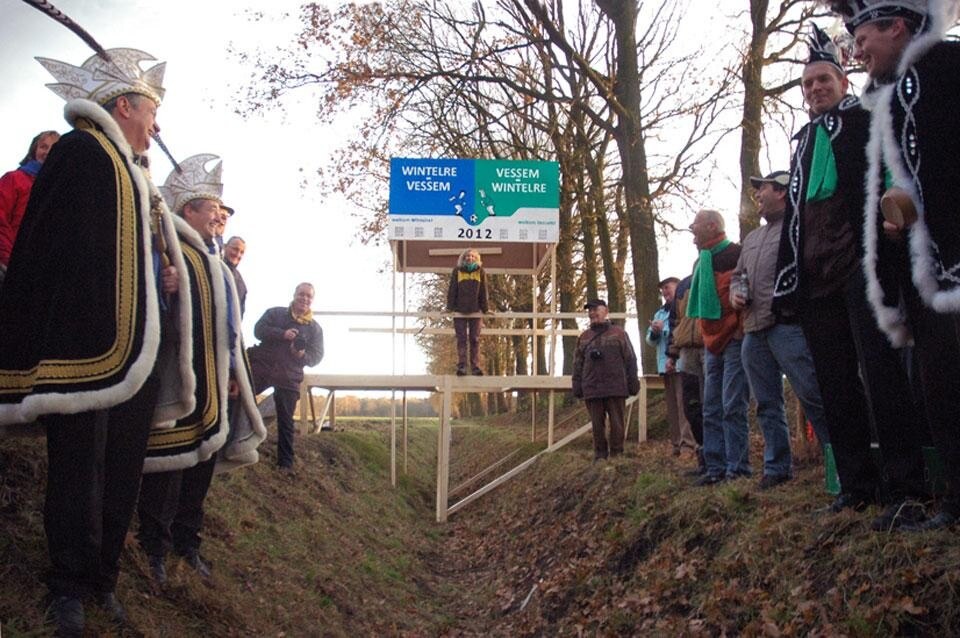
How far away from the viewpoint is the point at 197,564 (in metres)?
5.87

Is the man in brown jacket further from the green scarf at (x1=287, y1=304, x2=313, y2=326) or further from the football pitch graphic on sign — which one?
the football pitch graphic on sign

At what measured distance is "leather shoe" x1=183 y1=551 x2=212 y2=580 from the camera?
581cm

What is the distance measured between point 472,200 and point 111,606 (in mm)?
12286

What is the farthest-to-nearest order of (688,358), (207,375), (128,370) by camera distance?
1. (688,358)
2. (207,375)
3. (128,370)

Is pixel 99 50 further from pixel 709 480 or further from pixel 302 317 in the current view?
pixel 302 317

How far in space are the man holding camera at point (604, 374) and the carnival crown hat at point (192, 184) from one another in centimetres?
635

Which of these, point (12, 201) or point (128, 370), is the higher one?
point (12, 201)

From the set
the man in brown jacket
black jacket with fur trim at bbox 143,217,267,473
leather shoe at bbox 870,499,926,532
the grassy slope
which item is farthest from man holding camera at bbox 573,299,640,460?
leather shoe at bbox 870,499,926,532

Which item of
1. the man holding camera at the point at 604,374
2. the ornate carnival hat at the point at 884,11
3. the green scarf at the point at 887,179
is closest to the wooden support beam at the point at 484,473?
the man holding camera at the point at 604,374

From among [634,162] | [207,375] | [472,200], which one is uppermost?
[634,162]

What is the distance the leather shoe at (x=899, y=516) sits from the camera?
400 cm

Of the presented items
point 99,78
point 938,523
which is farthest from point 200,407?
point 938,523

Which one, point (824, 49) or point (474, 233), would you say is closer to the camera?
point (824, 49)

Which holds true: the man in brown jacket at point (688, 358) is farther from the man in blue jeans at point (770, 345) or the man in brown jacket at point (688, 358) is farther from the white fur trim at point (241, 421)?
the white fur trim at point (241, 421)
